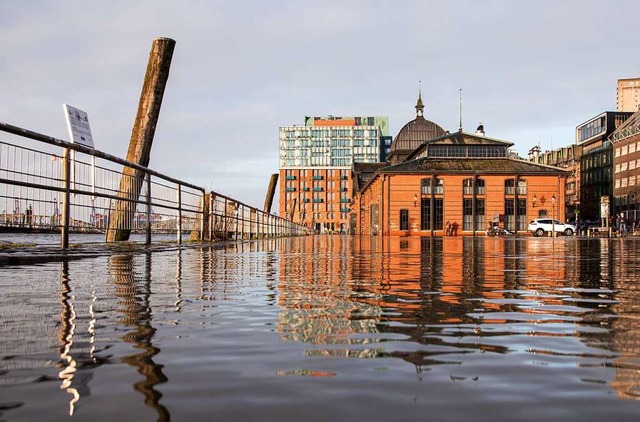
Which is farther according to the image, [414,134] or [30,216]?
[414,134]

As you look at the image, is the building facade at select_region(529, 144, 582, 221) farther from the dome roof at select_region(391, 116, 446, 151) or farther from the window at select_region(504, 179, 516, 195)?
the window at select_region(504, 179, 516, 195)

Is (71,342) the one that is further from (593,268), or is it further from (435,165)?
(435,165)

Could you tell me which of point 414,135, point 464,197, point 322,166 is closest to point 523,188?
point 464,197

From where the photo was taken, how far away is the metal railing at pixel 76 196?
927cm

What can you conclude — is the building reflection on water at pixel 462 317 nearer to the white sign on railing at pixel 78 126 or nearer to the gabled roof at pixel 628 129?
the white sign on railing at pixel 78 126

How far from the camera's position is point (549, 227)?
5847 centimetres

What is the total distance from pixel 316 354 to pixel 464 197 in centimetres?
6500

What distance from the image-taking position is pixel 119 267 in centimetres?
757

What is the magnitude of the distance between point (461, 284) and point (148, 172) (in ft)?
31.2

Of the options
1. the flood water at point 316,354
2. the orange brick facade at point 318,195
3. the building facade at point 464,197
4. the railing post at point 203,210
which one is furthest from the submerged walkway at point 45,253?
the orange brick facade at point 318,195

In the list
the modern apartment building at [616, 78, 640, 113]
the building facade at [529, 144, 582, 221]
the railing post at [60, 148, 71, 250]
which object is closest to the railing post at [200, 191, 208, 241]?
the railing post at [60, 148, 71, 250]

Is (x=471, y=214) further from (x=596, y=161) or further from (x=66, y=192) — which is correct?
(x=66, y=192)

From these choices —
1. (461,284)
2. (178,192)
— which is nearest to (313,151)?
(178,192)

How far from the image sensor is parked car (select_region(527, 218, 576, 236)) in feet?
191
